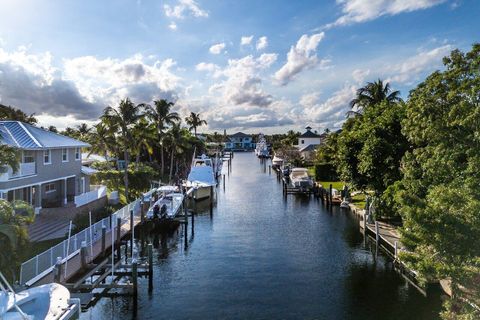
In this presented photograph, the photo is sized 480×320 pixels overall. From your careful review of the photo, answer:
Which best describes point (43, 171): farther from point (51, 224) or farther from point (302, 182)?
point (302, 182)

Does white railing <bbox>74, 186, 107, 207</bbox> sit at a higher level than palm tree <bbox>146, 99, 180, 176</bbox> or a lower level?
lower

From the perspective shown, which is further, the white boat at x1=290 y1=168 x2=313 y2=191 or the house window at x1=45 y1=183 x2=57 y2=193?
the white boat at x1=290 y1=168 x2=313 y2=191

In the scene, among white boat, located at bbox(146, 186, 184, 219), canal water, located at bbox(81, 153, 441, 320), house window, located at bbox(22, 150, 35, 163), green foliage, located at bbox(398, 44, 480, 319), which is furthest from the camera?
white boat, located at bbox(146, 186, 184, 219)

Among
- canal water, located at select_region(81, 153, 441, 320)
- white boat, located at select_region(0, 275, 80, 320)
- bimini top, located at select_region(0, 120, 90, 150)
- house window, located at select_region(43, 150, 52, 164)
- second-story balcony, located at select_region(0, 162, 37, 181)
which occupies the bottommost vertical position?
canal water, located at select_region(81, 153, 441, 320)

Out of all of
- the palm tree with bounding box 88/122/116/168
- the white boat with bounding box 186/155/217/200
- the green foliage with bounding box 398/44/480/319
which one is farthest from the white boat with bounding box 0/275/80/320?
the palm tree with bounding box 88/122/116/168

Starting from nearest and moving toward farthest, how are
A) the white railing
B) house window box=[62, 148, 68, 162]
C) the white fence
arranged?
the white fence
the white railing
house window box=[62, 148, 68, 162]

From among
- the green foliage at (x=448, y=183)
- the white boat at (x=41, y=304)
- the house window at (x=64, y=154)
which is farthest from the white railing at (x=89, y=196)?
the green foliage at (x=448, y=183)

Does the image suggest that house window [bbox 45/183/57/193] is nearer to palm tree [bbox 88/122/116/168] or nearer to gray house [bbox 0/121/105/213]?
gray house [bbox 0/121/105/213]
